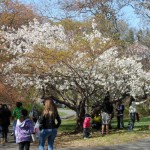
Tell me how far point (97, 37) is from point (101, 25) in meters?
4.40

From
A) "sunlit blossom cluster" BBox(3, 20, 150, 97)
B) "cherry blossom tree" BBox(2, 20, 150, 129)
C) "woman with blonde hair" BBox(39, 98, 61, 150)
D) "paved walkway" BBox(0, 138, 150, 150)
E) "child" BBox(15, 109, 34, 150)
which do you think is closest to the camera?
"woman with blonde hair" BBox(39, 98, 61, 150)

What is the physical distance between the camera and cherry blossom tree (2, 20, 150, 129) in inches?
653

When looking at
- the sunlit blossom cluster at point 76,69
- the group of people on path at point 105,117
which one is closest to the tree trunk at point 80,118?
the group of people on path at point 105,117

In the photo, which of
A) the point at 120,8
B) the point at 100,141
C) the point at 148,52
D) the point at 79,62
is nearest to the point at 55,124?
the point at 100,141

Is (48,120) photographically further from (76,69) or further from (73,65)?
(76,69)

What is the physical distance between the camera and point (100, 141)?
1459 cm

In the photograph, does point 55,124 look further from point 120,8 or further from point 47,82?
point 120,8

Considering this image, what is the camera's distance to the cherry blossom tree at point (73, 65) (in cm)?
1659

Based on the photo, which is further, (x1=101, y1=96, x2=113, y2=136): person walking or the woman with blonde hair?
(x1=101, y1=96, x2=113, y2=136): person walking

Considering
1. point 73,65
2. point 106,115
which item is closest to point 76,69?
point 73,65

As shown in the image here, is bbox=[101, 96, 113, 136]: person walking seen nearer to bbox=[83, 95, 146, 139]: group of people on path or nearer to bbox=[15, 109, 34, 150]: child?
bbox=[83, 95, 146, 139]: group of people on path

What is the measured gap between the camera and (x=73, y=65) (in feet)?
55.0

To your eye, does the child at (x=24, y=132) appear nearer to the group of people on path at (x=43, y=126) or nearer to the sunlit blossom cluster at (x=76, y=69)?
the group of people on path at (x=43, y=126)

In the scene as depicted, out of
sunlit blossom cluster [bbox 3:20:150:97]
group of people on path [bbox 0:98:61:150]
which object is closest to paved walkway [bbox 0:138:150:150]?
group of people on path [bbox 0:98:61:150]
